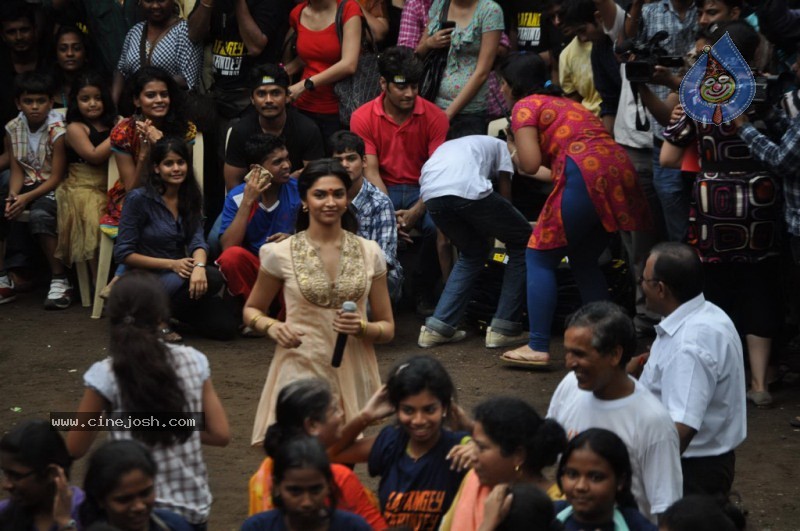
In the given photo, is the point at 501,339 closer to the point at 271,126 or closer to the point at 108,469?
the point at 271,126

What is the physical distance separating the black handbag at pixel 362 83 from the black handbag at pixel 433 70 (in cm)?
31

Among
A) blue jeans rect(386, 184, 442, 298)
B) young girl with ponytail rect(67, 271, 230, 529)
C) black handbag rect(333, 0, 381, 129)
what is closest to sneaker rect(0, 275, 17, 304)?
black handbag rect(333, 0, 381, 129)

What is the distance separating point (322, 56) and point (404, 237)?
1479mm

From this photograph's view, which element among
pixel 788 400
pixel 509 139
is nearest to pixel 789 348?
pixel 788 400

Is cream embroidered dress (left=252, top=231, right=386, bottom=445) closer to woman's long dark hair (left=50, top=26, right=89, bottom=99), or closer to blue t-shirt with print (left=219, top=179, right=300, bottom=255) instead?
blue t-shirt with print (left=219, top=179, right=300, bottom=255)

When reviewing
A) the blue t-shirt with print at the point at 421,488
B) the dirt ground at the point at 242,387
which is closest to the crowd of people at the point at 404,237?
the blue t-shirt with print at the point at 421,488

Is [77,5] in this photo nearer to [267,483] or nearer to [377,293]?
[377,293]

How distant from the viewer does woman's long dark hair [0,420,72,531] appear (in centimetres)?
386

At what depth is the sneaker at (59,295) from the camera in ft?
28.9

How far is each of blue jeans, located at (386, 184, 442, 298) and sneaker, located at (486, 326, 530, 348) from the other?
80 centimetres

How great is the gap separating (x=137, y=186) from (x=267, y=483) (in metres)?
4.46

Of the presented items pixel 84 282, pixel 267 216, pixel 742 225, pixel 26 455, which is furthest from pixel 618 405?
pixel 84 282

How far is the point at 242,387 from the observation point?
7215 millimetres

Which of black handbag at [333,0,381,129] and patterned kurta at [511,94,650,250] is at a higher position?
black handbag at [333,0,381,129]
